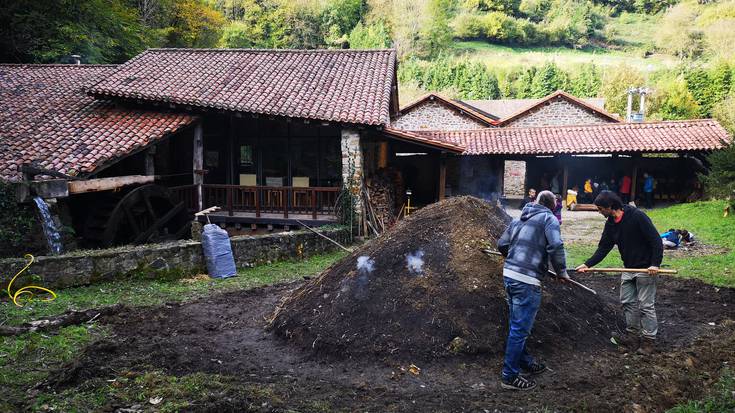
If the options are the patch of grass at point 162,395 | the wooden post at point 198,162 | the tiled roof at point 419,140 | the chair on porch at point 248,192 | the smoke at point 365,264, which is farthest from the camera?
the chair on porch at point 248,192

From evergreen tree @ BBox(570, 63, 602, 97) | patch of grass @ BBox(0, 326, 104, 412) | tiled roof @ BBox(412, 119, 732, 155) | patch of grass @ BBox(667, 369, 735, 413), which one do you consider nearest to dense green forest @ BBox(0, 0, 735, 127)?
evergreen tree @ BBox(570, 63, 602, 97)

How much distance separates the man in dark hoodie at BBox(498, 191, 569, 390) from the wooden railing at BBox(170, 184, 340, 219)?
9.45m

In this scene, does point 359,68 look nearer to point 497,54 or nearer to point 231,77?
point 231,77

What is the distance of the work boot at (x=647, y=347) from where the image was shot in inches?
209

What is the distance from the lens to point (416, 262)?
5996 mm

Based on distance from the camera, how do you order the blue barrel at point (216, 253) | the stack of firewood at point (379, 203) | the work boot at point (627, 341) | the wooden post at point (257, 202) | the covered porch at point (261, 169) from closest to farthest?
the work boot at point (627, 341)
the blue barrel at point (216, 253)
the stack of firewood at point (379, 203)
the wooden post at point (257, 202)
the covered porch at point (261, 169)

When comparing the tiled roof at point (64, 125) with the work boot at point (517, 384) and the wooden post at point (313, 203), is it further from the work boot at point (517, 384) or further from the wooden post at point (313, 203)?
the work boot at point (517, 384)

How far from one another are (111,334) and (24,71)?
1535cm

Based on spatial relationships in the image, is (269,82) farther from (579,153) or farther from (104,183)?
(579,153)

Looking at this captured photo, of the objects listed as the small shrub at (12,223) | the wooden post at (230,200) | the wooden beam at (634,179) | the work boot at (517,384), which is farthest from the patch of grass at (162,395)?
the wooden beam at (634,179)

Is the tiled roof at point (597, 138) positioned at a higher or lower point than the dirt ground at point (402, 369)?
higher

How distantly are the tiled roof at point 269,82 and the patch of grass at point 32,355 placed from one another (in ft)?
28.2

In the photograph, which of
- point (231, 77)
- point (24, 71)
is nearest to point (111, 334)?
point (231, 77)

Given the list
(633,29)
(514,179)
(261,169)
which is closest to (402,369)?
(261,169)
